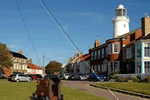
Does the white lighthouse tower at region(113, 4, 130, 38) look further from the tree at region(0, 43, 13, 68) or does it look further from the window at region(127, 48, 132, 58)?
the tree at region(0, 43, 13, 68)

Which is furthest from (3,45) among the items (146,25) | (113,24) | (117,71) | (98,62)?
(146,25)

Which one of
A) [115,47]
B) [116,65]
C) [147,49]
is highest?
[115,47]

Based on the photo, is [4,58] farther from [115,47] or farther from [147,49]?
[147,49]

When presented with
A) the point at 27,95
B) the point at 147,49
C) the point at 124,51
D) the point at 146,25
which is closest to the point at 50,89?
the point at 27,95

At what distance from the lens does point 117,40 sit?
41625 millimetres

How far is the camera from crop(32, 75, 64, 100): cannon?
32.2 feet

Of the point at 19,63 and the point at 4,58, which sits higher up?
the point at 4,58

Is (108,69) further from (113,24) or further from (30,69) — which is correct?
(30,69)

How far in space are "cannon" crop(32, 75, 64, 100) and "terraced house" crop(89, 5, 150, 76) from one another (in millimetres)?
25498

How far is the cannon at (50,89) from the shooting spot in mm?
9820

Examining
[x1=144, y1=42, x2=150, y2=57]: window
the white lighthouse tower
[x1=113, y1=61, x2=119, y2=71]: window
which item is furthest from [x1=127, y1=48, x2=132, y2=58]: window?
the white lighthouse tower

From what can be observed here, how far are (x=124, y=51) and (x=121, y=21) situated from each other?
604 inches

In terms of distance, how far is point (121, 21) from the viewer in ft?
174

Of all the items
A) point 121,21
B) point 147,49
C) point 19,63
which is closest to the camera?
point 147,49
